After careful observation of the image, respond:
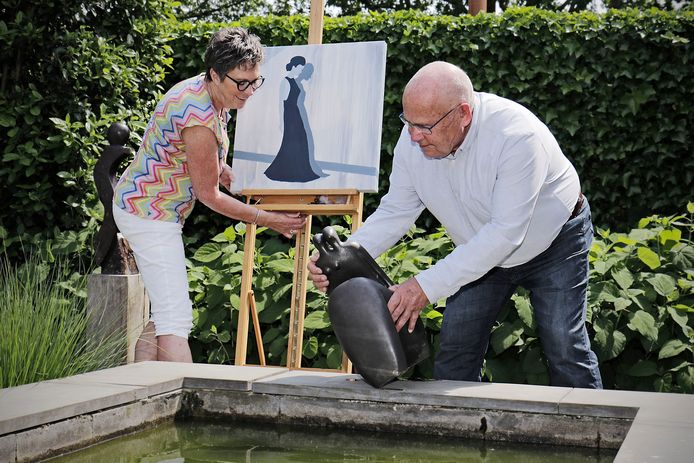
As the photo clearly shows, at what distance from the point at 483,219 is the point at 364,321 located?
564 mm

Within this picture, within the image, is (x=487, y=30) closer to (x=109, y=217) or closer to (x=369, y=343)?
(x=109, y=217)

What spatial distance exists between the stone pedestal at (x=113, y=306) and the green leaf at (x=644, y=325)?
2.16m

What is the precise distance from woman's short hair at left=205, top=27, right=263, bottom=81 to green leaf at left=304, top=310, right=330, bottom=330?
1.41 meters

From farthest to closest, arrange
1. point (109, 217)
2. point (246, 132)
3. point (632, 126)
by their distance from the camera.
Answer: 1. point (632, 126)
2. point (246, 132)
3. point (109, 217)

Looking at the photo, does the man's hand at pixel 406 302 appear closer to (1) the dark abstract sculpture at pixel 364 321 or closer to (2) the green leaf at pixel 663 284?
(1) the dark abstract sculpture at pixel 364 321

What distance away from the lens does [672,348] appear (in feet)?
12.7

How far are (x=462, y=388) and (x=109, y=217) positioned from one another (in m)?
1.89

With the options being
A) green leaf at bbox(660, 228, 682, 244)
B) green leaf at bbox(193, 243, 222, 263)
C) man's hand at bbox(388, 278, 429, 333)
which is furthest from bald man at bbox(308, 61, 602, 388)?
green leaf at bbox(193, 243, 222, 263)

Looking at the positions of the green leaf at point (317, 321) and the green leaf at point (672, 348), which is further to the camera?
the green leaf at point (317, 321)

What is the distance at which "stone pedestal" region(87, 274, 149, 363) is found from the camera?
154 inches

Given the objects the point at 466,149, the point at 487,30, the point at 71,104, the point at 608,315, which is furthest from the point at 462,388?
the point at 487,30

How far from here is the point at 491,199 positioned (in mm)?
2877

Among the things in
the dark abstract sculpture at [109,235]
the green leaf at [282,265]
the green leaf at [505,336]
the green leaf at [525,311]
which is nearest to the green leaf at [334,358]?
the green leaf at [282,265]

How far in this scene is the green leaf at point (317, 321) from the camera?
426 cm
